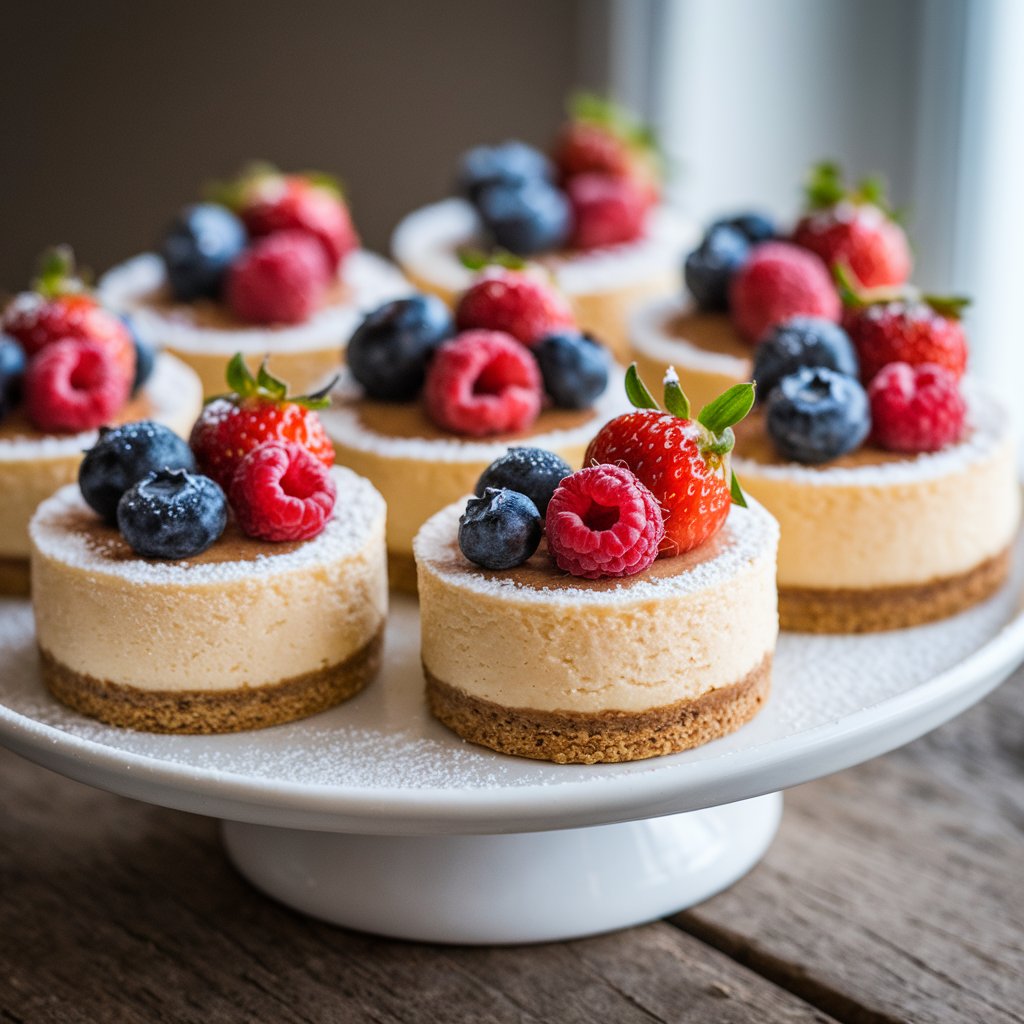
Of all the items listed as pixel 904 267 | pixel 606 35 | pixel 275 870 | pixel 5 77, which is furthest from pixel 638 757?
pixel 5 77

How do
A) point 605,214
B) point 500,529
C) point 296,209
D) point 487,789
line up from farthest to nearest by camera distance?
point 605,214 → point 296,209 → point 500,529 → point 487,789

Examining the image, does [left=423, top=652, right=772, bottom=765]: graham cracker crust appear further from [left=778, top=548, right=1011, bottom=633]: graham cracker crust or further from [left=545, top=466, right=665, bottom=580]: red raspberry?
[left=778, top=548, right=1011, bottom=633]: graham cracker crust

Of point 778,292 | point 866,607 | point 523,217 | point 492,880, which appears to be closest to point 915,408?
point 866,607

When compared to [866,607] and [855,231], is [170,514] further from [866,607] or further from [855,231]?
[855,231]

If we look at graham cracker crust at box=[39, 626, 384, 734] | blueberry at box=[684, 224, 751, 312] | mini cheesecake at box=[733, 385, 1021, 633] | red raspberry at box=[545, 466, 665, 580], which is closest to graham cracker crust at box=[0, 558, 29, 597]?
graham cracker crust at box=[39, 626, 384, 734]

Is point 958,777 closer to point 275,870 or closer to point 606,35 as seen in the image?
point 275,870
